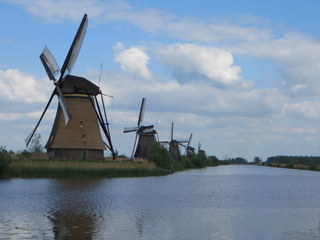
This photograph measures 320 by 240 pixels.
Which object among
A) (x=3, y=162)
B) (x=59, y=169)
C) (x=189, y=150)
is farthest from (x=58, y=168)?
(x=189, y=150)

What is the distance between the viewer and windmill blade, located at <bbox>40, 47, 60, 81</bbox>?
41.3 m

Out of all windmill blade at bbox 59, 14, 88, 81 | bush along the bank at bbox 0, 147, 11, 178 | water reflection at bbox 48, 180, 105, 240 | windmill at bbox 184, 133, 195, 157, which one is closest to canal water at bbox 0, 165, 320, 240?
water reflection at bbox 48, 180, 105, 240

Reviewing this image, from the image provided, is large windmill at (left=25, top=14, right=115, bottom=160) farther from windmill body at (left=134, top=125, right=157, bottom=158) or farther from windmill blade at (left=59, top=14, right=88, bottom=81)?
windmill body at (left=134, top=125, right=157, bottom=158)

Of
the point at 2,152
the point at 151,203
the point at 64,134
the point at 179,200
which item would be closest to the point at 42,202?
the point at 151,203

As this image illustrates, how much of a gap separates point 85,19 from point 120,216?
26.3 m

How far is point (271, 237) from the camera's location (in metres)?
13.7

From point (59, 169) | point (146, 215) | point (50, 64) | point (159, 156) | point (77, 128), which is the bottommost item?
point (146, 215)

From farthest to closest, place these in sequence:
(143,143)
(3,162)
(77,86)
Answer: (143,143) < (77,86) < (3,162)

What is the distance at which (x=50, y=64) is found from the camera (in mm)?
41562

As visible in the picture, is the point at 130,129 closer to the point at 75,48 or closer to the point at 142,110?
the point at 142,110

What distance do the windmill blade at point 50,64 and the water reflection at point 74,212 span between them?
1499 cm

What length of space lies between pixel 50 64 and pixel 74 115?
4.54 meters

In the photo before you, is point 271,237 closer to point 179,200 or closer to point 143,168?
point 179,200

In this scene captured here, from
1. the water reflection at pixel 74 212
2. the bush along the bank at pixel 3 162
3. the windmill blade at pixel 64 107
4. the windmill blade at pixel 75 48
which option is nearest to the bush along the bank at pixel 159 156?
the windmill blade at pixel 64 107
